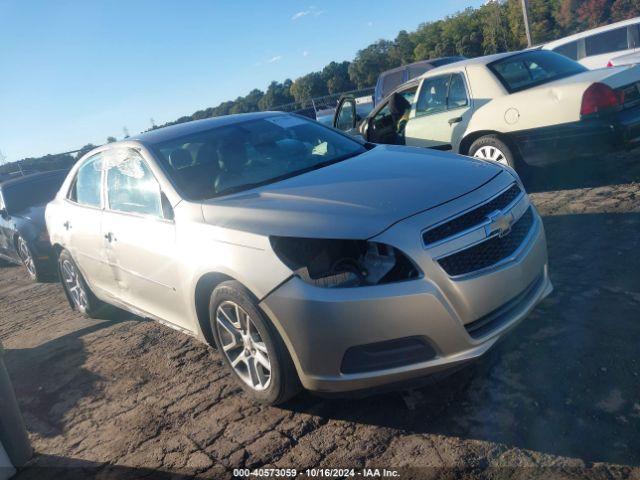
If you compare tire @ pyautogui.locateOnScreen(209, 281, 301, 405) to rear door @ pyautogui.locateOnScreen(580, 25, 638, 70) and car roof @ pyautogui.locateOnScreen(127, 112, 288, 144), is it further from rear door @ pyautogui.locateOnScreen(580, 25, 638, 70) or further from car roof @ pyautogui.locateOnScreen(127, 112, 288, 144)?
rear door @ pyautogui.locateOnScreen(580, 25, 638, 70)

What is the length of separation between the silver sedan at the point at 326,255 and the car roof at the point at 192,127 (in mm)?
73

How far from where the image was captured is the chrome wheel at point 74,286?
5.43m

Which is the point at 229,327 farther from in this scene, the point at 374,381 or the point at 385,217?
the point at 385,217

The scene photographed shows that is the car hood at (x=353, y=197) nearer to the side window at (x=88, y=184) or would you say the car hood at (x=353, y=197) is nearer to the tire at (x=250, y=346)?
the tire at (x=250, y=346)

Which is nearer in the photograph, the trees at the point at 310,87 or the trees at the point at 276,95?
the trees at the point at 276,95

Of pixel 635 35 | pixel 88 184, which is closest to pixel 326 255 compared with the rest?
pixel 88 184

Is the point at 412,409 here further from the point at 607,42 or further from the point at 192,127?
the point at 607,42

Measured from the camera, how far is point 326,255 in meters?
2.70

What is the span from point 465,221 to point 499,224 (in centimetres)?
21

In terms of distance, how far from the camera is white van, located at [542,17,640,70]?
37.9 feet

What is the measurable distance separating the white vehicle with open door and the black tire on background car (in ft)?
0.04

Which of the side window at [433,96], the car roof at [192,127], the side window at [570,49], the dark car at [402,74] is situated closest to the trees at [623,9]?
the side window at [570,49]

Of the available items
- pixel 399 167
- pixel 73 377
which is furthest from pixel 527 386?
pixel 73 377

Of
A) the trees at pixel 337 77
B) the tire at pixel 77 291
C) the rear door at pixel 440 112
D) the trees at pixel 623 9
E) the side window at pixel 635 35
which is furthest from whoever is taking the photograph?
the trees at pixel 337 77
